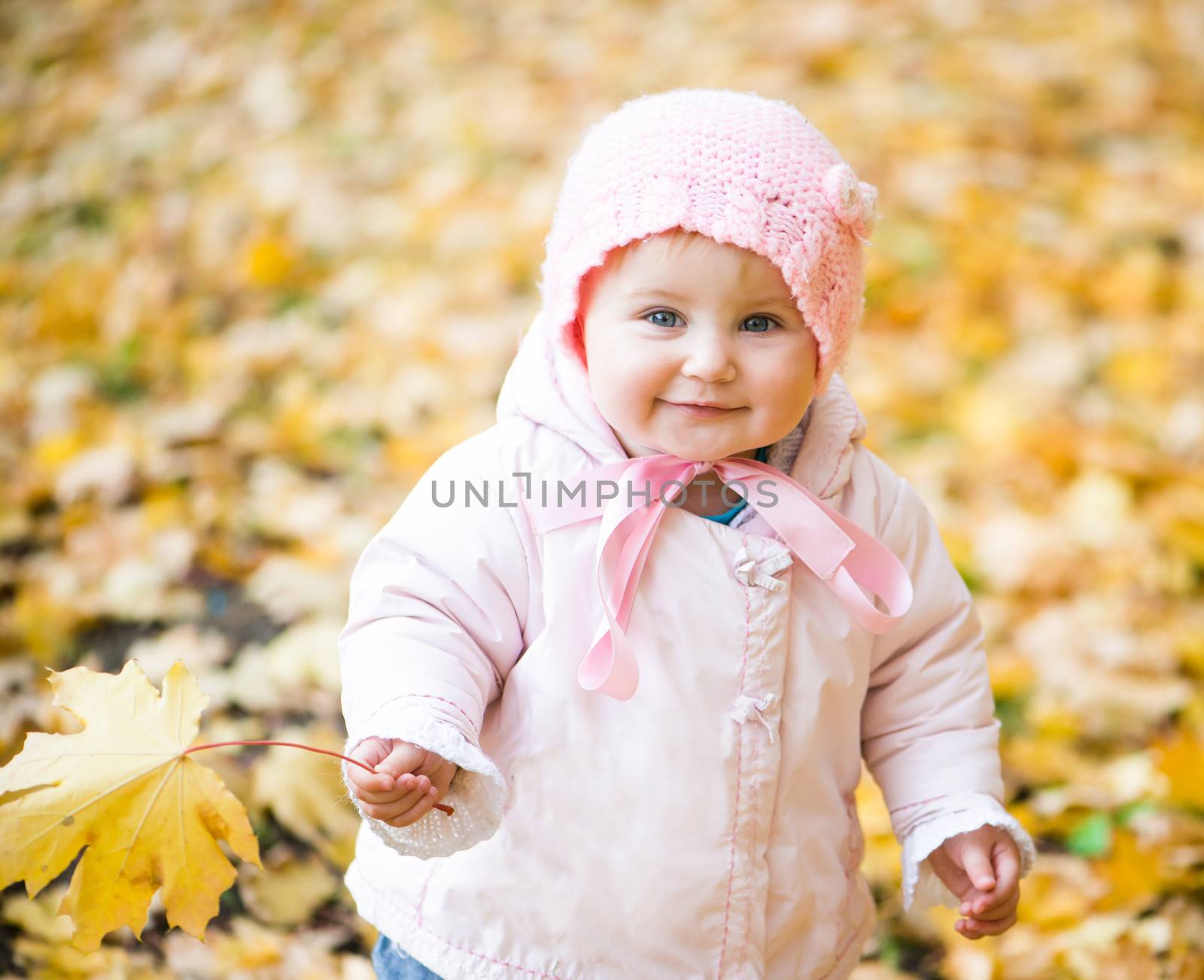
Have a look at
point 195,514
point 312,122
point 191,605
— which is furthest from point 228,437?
point 312,122

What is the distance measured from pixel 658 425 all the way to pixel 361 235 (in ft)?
9.66

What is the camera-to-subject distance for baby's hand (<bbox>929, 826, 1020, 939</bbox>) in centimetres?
146

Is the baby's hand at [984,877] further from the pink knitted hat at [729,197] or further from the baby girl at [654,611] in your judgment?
the pink knitted hat at [729,197]

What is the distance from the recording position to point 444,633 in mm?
1355

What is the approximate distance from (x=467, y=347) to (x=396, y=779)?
98.6 inches

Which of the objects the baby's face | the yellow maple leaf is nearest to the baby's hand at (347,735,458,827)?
the yellow maple leaf

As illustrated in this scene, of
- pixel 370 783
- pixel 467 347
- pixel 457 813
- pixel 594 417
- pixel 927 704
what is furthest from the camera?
pixel 467 347

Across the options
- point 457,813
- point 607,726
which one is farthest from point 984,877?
point 457,813

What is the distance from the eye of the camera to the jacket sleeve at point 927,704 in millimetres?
1538

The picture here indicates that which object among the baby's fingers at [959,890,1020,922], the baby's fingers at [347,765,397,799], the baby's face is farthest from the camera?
the baby's fingers at [959,890,1020,922]

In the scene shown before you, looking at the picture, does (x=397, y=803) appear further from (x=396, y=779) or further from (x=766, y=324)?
(x=766, y=324)

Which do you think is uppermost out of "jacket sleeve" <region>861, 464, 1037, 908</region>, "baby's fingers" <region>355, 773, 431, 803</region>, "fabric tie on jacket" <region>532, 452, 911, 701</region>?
"fabric tie on jacket" <region>532, 452, 911, 701</region>

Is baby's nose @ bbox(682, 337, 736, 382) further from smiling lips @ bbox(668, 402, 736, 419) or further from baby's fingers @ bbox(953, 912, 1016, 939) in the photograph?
baby's fingers @ bbox(953, 912, 1016, 939)

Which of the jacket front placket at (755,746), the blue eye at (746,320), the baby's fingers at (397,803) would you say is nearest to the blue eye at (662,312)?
the blue eye at (746,320)
